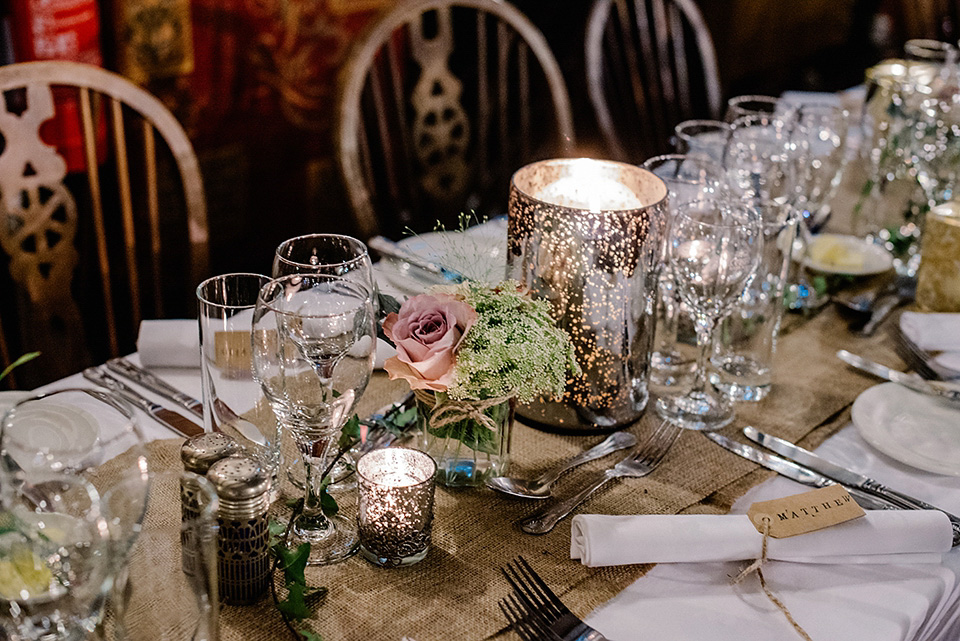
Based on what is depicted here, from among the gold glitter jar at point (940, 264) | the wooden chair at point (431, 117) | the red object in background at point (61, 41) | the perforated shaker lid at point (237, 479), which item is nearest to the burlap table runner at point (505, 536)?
the perforated shaker lid at point (237, 479)

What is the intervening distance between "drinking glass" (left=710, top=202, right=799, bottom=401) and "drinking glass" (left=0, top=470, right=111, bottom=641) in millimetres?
804

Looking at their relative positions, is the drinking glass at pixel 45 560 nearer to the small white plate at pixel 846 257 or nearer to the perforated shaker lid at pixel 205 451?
the perforated shaker lid at pixel 205 451

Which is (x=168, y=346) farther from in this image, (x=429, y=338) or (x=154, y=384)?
(x=429, y=338)

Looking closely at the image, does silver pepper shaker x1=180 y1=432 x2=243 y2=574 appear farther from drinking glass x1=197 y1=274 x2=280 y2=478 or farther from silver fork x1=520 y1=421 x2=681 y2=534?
silver fork x1=520 y1=421 x2=681 y2=534

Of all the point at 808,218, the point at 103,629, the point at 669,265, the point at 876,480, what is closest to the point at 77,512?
the point at 103,629

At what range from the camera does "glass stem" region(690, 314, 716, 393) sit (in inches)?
44.1

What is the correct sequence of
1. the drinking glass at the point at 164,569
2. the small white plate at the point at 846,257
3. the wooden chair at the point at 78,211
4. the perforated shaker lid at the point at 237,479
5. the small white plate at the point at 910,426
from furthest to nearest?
the small white plate at the point at 846,257, the wooden chair at the point at 78,211, the small white plate at the point at 910,426, the perforated shaker lid at the point at 237,479, the drinking glass at the point at 164,569

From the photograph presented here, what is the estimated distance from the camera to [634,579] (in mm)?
858

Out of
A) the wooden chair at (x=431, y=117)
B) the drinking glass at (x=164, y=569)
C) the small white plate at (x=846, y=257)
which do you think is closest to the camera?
the drinking glass at (x=164, y=569)

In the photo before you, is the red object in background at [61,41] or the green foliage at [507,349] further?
the red object in background at [61,41]

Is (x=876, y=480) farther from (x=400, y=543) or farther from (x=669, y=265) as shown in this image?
(x=400, y=543)

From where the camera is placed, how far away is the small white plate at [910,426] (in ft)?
3.46

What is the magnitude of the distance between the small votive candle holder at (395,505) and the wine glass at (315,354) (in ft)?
0.14

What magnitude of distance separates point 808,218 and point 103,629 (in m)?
1.20
